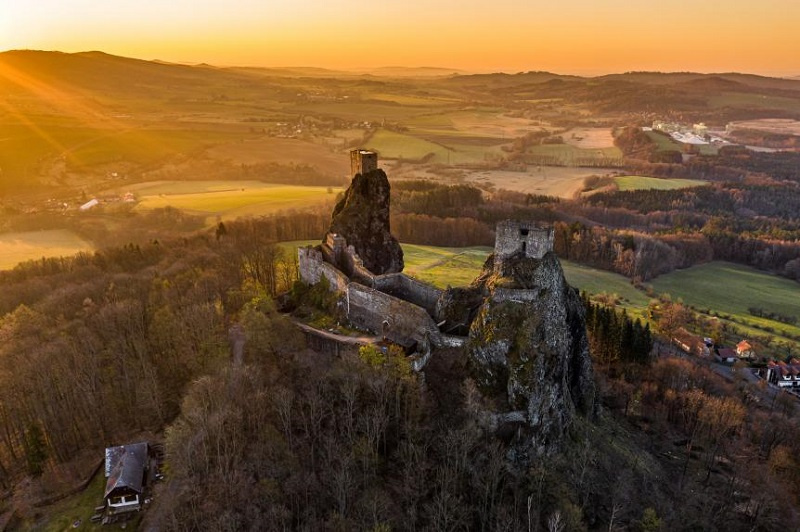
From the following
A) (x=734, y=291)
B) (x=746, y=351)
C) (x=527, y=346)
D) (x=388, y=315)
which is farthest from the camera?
(x=734, y=291)

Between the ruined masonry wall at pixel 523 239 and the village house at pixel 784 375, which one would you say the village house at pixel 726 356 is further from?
the ruined masonry wall at pixel 523 239

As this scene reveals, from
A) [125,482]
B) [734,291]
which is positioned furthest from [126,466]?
[734,291]

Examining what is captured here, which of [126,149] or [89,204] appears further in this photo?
[126,149]

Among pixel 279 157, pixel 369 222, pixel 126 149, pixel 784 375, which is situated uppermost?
pixel 126 149

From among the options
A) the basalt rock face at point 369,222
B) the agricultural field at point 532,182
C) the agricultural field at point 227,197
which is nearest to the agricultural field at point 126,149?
the agricultural field at point 227,197

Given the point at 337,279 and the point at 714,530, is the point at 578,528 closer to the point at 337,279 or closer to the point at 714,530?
the point at 714,530

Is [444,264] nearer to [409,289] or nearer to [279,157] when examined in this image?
[409,289]

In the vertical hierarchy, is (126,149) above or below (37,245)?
above

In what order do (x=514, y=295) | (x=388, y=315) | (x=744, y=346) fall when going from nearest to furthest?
(x=514, y=295) → (x=388, y=315) → (x=744, y=346)
